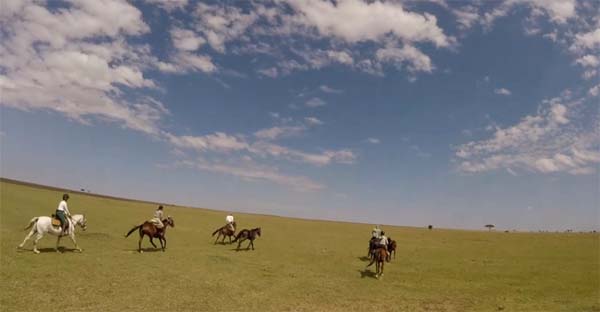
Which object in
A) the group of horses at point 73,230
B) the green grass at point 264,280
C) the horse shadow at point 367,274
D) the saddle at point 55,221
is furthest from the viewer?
the horse shadow at point 367,274

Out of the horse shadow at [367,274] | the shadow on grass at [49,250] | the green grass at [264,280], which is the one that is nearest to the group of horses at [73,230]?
the shadow on grass at [49,250]

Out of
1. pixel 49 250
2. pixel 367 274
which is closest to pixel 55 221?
pixel 49 250

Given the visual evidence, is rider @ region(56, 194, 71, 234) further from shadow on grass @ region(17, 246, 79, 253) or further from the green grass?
the green grass

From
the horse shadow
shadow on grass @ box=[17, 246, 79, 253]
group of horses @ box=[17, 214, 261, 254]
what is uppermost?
group of horses @ box=[17, 214, 261, 254]

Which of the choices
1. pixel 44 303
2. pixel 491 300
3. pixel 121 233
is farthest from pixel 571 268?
pixel 121 233

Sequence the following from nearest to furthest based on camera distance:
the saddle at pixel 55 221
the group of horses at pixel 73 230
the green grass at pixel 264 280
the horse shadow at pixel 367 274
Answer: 1. the green grass at pixel 264 280
2. the group of horses at pixel 73 230
3. the saddle at pixel 55 221
4. the horse shadow at pixel 367 274

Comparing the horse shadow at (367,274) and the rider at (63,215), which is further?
the horse shadow at (367,274)

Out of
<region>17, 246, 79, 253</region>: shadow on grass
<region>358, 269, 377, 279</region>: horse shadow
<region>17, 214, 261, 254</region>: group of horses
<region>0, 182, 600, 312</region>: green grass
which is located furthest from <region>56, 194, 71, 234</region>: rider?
<region>358, 269, 377, 279</region>: horse shadow

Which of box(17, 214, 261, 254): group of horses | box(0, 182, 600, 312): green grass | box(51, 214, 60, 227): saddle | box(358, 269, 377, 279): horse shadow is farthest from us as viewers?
box(358, 269, 377, 279): horse shadow

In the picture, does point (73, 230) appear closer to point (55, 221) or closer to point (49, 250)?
point (55, 221)

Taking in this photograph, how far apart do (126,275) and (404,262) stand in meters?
19.0

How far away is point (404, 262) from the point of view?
Result: 30.1 metres

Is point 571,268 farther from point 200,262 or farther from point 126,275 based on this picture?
point 126,275

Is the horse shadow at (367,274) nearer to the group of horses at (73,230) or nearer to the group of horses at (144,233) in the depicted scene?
the group of horses at (144,233)
